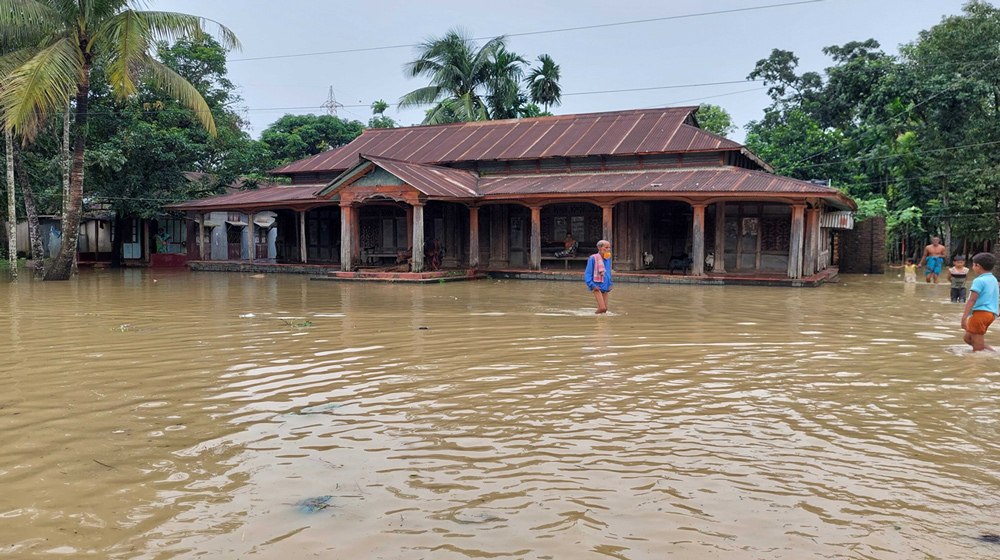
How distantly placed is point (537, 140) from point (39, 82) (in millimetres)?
14401

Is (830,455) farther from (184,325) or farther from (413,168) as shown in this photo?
(413,168)

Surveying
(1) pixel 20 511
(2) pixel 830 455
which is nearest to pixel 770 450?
(2) pixel 830 455

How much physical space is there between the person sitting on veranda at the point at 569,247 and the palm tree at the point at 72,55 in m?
10.7

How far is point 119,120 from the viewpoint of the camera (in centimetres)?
2533

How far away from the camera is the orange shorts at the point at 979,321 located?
25.7ft

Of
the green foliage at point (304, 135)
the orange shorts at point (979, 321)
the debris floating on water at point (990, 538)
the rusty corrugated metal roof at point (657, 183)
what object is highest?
the green foliage at point (304, 135)

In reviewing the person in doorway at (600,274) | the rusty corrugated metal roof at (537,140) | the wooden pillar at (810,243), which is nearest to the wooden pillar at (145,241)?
the rusty corrugated metal roof at (537,140)

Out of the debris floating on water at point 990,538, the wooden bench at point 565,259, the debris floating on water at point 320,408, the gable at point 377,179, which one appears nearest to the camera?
the debris floating on water at point 990,538

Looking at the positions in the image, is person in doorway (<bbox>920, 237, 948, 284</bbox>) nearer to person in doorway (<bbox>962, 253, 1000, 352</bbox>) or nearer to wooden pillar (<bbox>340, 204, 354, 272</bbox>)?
person in doorway (<bbox>962, 253, 1000, 352</bbox>)

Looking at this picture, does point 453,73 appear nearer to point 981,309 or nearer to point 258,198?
point 258,198

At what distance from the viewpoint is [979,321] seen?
310 inches

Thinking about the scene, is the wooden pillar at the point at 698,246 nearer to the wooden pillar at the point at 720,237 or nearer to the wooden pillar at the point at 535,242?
the wooden pillar at the point at 720,237

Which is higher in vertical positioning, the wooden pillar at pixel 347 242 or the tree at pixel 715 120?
the tree at pixel 715 120

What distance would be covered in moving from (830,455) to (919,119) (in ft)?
102
